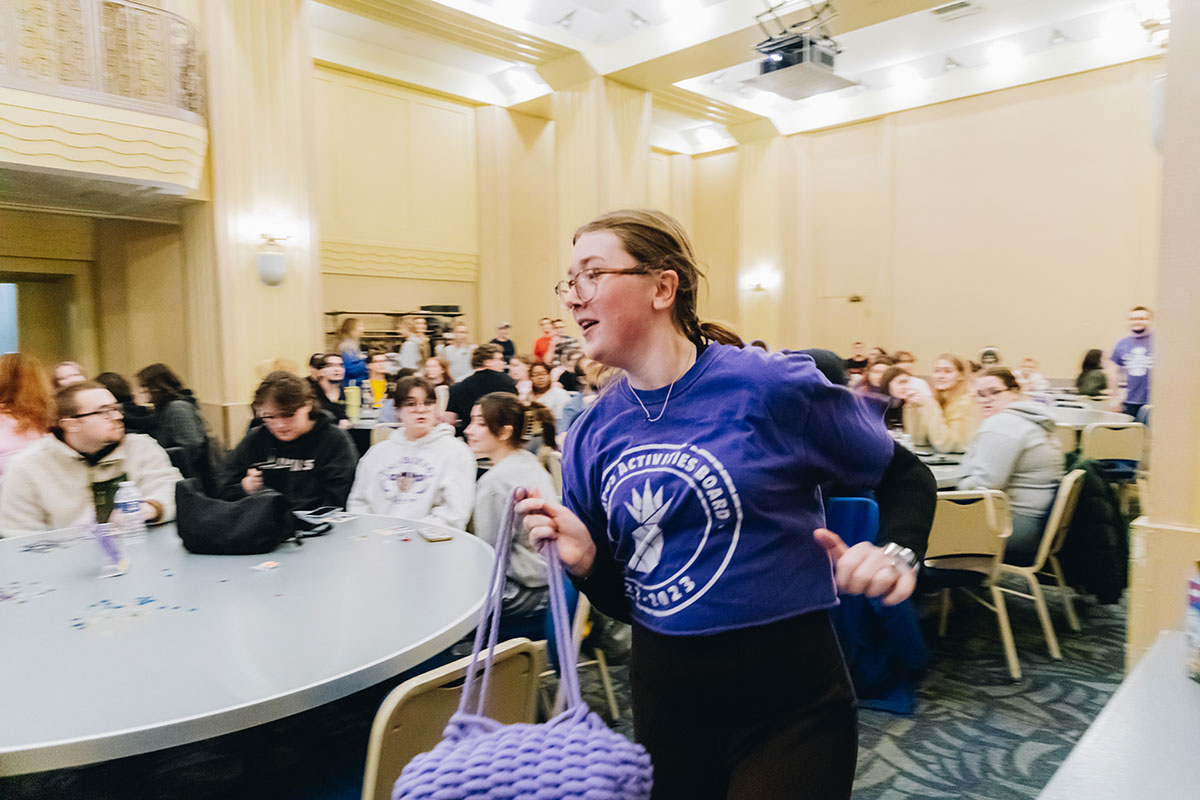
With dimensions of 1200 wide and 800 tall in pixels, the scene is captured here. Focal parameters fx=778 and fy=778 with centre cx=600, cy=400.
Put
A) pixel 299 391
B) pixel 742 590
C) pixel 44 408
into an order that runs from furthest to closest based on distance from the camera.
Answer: pixel 44 408, pixel 299 391, pixel 742 590

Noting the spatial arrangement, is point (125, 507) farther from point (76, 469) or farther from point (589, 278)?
point (589, 278)

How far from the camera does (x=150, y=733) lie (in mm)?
1279

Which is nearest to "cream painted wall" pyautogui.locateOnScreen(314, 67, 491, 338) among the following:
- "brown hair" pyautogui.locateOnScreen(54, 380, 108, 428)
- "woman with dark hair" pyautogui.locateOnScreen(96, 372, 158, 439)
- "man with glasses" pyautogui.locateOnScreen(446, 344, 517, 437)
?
"man with glasses" pyautogui.locateOnScreen(446, 344, 517, 437)

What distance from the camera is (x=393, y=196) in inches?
420

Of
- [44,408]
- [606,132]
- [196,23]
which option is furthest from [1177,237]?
[606,132]

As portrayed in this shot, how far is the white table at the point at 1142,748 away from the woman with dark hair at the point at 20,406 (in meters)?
4.13

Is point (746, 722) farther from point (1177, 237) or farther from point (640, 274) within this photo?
point (1177, 237)

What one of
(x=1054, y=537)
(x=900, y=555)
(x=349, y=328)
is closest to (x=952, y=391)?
(x=1054, y=537)

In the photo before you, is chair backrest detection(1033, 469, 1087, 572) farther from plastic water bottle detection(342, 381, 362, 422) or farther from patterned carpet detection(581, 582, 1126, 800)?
plastic water bottle detection(342, 381, 362, 422)

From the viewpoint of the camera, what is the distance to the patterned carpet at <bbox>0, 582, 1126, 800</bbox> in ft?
7.64

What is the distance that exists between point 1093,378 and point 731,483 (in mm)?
8705

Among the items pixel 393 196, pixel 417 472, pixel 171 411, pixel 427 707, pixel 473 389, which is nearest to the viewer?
pixel 427 707

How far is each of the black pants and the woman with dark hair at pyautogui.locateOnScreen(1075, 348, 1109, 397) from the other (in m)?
8.43

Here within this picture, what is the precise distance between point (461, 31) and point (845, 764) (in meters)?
9.28
